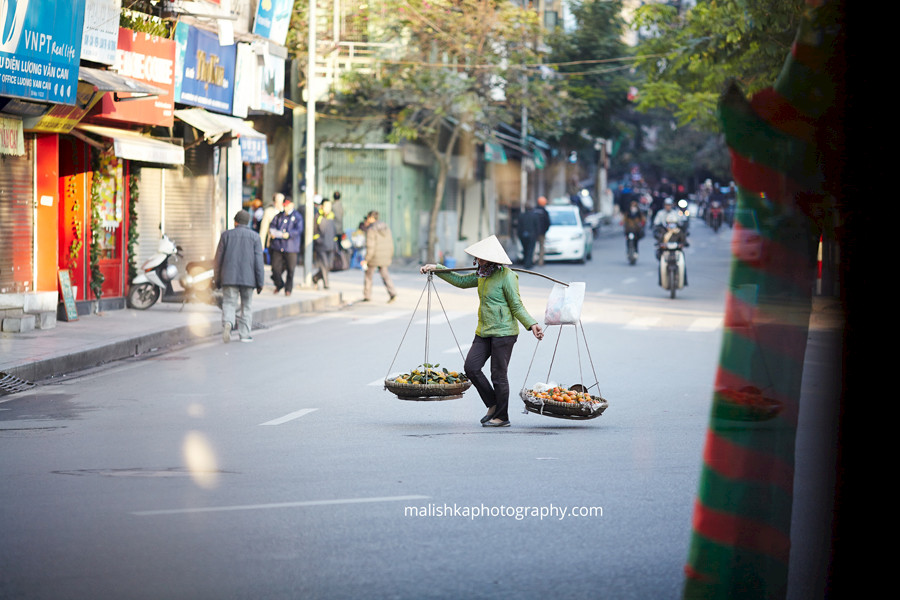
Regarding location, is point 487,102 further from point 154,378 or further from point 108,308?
point 154,378

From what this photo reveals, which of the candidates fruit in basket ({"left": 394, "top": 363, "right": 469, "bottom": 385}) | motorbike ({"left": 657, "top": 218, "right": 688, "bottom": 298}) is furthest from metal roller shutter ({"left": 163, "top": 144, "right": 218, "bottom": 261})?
fruit in basket ({"left": 394, "top": 363, "right": 469, "bottom": 385})

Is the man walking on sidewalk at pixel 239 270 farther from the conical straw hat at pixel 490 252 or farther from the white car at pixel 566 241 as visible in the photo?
the white car at pixel 566 241

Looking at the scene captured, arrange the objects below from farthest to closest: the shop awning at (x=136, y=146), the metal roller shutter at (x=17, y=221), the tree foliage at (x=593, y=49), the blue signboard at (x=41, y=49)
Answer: the tree foliage at (x=593, y=49) < the shop awning at (x=136, y=146) < the metal roller shutter at (x=17, y=221) < the blue signboard at (x=41, y=49)

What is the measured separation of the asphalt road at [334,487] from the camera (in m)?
5.59

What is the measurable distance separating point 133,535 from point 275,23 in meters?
23.4

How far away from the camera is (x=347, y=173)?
35.9 meters

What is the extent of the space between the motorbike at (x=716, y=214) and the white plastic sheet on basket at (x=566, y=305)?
53205 millimetres

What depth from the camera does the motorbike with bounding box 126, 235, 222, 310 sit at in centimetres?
2062

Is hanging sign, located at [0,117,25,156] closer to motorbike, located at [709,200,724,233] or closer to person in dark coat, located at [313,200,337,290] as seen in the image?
person in dark coat, located at [313,200,337,290]

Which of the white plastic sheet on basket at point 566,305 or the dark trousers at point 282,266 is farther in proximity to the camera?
the dark trousers at point 282,266

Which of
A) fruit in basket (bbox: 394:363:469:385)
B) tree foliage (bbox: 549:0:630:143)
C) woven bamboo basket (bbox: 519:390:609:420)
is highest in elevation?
Result: tree foliage (bbox: 549:0:630:143)

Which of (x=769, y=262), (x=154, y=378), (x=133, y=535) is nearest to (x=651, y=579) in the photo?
(x=769, y=262)

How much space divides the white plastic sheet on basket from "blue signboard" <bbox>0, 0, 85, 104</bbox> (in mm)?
8345

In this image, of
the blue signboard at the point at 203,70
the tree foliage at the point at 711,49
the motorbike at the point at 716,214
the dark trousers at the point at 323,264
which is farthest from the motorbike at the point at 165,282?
the motorbike at the point at 716,214
